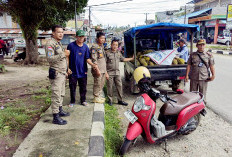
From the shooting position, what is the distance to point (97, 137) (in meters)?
2.88

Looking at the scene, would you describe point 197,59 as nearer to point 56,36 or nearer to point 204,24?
point 56,36

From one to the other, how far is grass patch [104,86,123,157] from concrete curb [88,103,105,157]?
12 cm

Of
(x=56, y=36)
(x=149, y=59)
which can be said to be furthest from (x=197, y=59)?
(x=56, y=36)

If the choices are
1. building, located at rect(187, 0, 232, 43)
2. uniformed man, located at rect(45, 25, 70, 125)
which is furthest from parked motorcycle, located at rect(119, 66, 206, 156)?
building, located at rect(187, 0, 232, 43)

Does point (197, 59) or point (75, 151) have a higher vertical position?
point (197, 59)

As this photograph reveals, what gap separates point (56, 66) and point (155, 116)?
1.87 m

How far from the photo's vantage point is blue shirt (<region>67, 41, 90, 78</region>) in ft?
12.7

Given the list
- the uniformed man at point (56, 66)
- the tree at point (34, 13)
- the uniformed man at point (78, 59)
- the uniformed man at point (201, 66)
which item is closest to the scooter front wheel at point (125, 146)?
the uniformed man at point (56, 66)

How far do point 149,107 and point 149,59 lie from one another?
331 centimetres

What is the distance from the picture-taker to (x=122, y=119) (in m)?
4.27

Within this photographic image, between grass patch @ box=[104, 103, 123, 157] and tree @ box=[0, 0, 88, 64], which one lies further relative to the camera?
tree @ box=[0, 0, 88, 64]

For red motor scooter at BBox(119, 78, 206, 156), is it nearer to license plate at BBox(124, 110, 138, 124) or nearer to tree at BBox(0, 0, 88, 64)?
license plate at BBox(124, 110, 138, 124)

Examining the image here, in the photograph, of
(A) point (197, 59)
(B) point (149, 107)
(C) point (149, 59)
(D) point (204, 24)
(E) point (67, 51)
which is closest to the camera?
(B) point (149, 107)

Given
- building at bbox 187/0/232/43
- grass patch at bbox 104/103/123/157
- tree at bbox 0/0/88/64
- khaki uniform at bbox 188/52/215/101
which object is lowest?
grass patch at bbox 104/103/123/157
